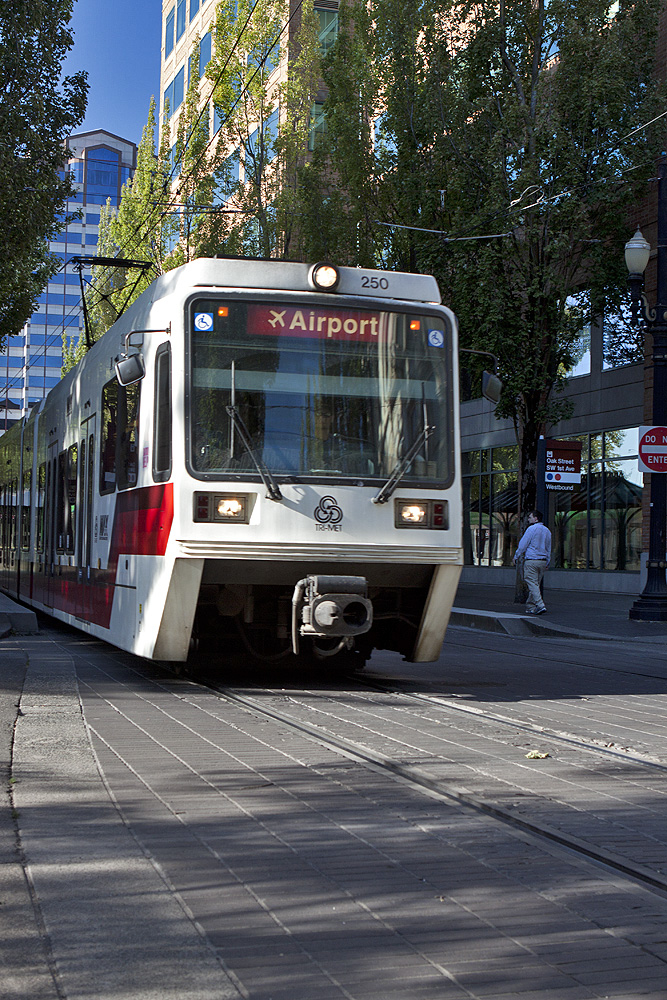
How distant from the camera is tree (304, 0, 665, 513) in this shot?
22578 millimetres

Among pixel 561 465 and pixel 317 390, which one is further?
pixel 561 465

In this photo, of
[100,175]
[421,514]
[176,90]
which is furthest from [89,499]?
[100,175]

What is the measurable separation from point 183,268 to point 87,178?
127 metres

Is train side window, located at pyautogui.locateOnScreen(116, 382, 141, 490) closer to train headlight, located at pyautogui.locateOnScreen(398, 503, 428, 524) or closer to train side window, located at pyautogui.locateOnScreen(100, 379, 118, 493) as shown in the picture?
train side window, located at pyautogui.locateOnScreen(100, 379, 118, 493)

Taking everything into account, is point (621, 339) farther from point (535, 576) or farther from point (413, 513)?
point (413, 513)

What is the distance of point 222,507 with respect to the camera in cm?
908

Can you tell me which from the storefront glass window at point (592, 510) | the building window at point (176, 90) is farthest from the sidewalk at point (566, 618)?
the building window at point (176, 90)

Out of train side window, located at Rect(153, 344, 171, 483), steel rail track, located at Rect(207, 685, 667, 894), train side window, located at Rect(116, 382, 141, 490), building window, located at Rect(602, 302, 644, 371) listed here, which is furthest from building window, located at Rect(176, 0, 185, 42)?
steel rail track, located at Rect(207, 685, 667, 894)

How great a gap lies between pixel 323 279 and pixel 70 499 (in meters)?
5.96

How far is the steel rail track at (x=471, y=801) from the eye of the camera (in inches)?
181

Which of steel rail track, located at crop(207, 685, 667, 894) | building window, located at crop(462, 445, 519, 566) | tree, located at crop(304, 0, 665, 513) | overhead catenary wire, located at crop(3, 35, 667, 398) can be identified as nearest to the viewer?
steel rail track, located at crop(207, 685, 667, 894)

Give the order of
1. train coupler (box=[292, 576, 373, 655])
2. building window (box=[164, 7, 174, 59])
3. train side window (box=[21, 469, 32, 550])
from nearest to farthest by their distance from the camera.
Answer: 1. train coupler (box=[292, 576, 373, 655])
2. train side window (box=[21, 469, 32, 550])
3. building window (box=[164, 7, 174, 59])

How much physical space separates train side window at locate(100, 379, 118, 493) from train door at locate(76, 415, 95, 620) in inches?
26.5

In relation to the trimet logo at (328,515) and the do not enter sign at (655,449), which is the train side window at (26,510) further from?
the trimet logo at (328,515)
